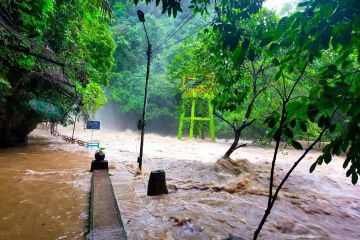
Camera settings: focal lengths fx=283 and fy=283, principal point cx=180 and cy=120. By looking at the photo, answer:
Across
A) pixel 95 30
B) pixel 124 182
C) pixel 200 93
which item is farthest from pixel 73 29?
pixel 124 182

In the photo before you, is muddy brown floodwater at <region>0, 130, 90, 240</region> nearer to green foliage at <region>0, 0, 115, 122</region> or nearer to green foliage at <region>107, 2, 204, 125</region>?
green foliage at <region>0, 0, 115, 122</region>

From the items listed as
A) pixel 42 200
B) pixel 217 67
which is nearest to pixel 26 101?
pixel 42 200

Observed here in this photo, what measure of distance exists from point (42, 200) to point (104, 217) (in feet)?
7.73

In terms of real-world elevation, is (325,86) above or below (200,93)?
below

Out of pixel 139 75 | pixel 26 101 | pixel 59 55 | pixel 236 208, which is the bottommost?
pixel 236 208

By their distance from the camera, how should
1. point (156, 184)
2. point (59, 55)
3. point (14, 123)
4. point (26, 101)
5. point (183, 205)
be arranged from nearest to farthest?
1. point (183, 205)
2. point (156, 184)
3. point (59, 55)
4. point (26, 101)
5. point (14, 123)

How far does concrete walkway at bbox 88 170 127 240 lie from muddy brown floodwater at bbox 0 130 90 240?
248 mm

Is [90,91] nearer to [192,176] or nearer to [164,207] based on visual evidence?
[192,176]

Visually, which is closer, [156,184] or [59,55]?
[156,184]

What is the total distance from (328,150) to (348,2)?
41.2 inches

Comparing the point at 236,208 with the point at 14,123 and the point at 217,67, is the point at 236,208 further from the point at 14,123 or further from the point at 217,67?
the point at 14,123

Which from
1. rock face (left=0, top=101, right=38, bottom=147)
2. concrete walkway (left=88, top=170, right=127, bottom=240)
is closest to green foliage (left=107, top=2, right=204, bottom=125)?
rock face (left=0, top=101, right=38, bottom=147)

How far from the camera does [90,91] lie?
17594 millimetres

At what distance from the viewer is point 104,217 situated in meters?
5.12
